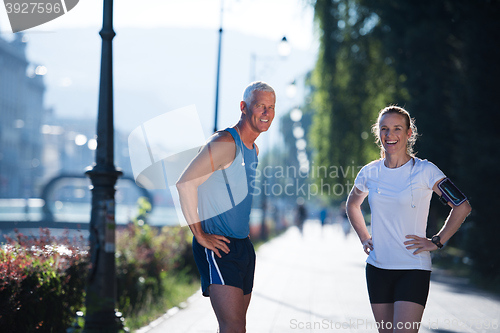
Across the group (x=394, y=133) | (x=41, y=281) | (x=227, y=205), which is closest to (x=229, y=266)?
(x=227, y=205)

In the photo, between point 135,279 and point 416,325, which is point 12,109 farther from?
point 416,325

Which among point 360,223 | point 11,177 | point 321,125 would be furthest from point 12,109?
point 360,223

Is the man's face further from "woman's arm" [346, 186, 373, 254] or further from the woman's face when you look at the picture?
"woman's arm" [346, 186, 373, 254]

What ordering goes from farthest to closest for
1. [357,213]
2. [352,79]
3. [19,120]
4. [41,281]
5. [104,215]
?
1. [19,120]
2. [352,79]
3. [104,215]
4. [41,281]
5. [357,213]

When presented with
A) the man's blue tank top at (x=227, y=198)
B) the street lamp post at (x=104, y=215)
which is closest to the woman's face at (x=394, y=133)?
the man's blue tank top at (x=227, y=198)

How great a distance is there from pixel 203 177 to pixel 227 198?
0.22 metres

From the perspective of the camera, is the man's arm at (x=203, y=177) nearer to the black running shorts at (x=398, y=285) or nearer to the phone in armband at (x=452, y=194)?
Result: the black running shorts at (x=398, y=285)

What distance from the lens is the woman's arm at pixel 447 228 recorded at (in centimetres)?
395

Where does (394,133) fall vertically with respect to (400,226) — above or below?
above

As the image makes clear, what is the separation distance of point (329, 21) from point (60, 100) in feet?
597

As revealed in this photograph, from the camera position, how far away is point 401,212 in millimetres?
4023

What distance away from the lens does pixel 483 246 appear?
46.9 ft

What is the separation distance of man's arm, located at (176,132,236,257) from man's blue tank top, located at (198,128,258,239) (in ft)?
0.19

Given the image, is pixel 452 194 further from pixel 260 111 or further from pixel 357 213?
pixel 260 111
